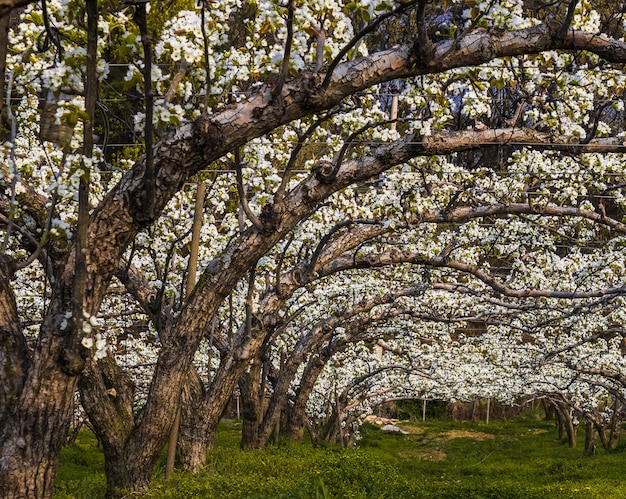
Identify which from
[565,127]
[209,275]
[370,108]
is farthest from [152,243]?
Answer: [565,127]

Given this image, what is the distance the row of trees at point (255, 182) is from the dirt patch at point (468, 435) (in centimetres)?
1729

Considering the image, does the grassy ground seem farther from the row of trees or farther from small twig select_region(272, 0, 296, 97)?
small twig select_region(272, 0, 296, 97)

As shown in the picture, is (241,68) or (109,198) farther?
(241,68)

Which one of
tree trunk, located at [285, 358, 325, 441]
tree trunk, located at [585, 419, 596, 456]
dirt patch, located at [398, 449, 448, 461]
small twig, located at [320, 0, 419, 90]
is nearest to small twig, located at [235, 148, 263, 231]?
small twig, located at [320, 0, 419, 90]

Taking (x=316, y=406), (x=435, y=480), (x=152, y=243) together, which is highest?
(x=152, y=243)

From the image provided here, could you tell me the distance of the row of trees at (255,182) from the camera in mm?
4820

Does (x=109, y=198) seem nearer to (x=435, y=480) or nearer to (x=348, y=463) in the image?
(x=348, y=463)

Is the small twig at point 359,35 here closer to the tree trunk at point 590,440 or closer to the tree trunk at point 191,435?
the tree trunk at point 191,435

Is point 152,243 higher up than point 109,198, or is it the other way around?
point 152,243

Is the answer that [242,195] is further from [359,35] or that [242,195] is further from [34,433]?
[34,433]

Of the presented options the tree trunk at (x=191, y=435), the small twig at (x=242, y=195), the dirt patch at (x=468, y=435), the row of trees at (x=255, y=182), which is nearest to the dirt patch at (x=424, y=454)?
the dirt patch at (x=468, y=435)

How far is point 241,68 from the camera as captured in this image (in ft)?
21.9

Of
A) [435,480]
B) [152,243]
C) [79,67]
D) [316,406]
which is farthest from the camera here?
[316,406]

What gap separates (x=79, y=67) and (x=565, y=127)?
4.86 meters
